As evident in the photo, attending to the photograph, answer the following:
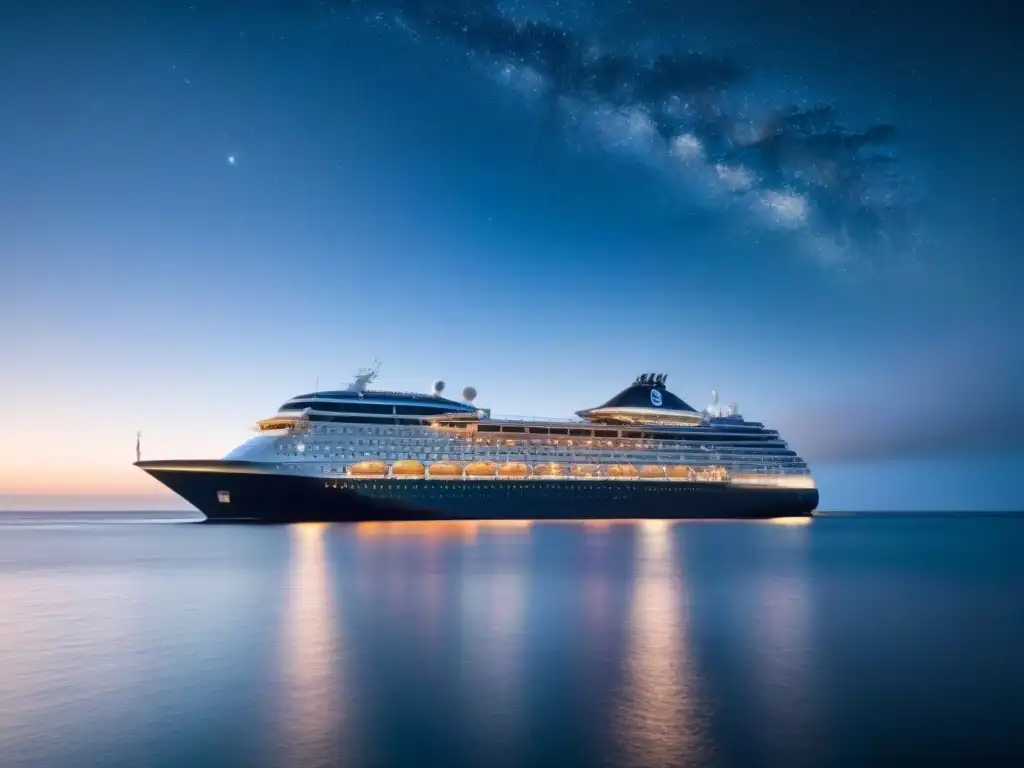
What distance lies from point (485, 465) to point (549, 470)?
6.82 metres

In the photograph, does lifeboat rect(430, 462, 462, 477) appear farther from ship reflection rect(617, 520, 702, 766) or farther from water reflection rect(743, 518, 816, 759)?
ship reflection rect(617, 520, 702, 766)

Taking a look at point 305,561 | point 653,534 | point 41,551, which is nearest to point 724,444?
point 653,534

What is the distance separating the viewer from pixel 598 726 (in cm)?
1148

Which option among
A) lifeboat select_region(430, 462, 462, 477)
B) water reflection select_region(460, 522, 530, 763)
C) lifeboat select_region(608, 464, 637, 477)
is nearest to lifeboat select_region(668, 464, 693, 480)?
lifeboat select_region(608, 464, 637, 477)

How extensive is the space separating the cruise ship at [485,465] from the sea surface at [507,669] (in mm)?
27278

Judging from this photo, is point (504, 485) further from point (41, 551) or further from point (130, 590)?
point (130, 590)

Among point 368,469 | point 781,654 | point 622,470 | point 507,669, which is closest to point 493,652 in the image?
point 507,669

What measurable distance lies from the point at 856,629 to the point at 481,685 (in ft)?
38.2

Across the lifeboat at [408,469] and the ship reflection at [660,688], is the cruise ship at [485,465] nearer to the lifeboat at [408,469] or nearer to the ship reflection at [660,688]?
the lifeboat at [408,469]

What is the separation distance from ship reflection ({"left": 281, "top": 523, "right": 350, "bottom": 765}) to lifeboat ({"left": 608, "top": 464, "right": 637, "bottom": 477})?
49.7 metres

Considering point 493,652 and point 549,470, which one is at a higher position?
point 549,470

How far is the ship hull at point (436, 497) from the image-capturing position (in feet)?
192

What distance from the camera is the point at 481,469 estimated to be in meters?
69.0

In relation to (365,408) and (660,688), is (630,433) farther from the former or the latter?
(660,688)
